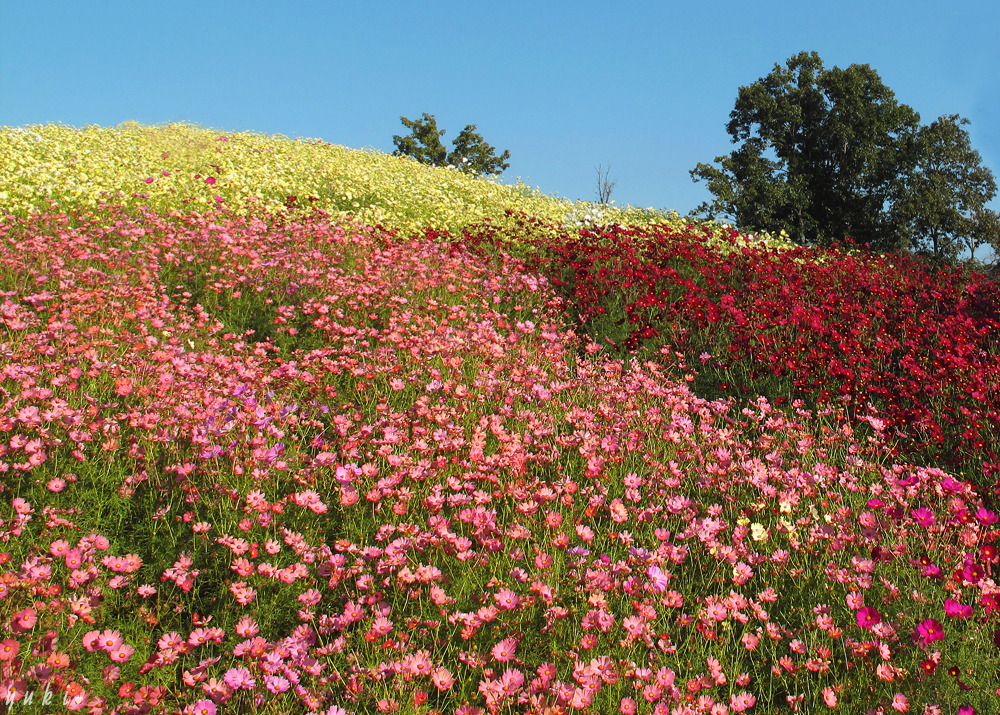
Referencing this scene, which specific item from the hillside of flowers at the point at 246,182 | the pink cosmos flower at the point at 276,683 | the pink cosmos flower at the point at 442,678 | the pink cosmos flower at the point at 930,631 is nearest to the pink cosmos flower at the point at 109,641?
the pink cosmos flower at the point at 276,683

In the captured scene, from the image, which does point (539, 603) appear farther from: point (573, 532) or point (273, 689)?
point (273, 689)

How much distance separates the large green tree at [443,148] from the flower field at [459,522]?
1384 inches

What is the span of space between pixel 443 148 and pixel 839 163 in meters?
20.3

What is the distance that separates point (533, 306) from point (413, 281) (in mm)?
1649

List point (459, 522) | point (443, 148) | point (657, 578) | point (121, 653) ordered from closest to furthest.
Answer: point (121, 653) < point (657, 578) < point (459, 522) < point (443, 148)

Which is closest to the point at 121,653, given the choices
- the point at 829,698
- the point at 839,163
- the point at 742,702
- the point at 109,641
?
the point at 109,641

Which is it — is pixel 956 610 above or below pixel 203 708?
above

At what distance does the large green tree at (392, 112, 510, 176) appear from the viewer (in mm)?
40969

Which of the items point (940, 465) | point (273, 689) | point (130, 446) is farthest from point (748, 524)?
point (130, 446)

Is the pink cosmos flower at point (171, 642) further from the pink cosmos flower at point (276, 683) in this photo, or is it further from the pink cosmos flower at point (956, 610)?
the pink cosmos flower at point (956, 610)

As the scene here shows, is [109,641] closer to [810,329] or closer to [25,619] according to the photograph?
[25,619]

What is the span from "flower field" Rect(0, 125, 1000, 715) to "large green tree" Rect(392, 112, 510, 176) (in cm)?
3516

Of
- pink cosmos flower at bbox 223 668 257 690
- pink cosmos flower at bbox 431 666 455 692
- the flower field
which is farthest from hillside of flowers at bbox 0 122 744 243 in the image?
pink cosmos flower at bbox 431 666 455 692

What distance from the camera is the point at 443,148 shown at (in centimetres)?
4131
